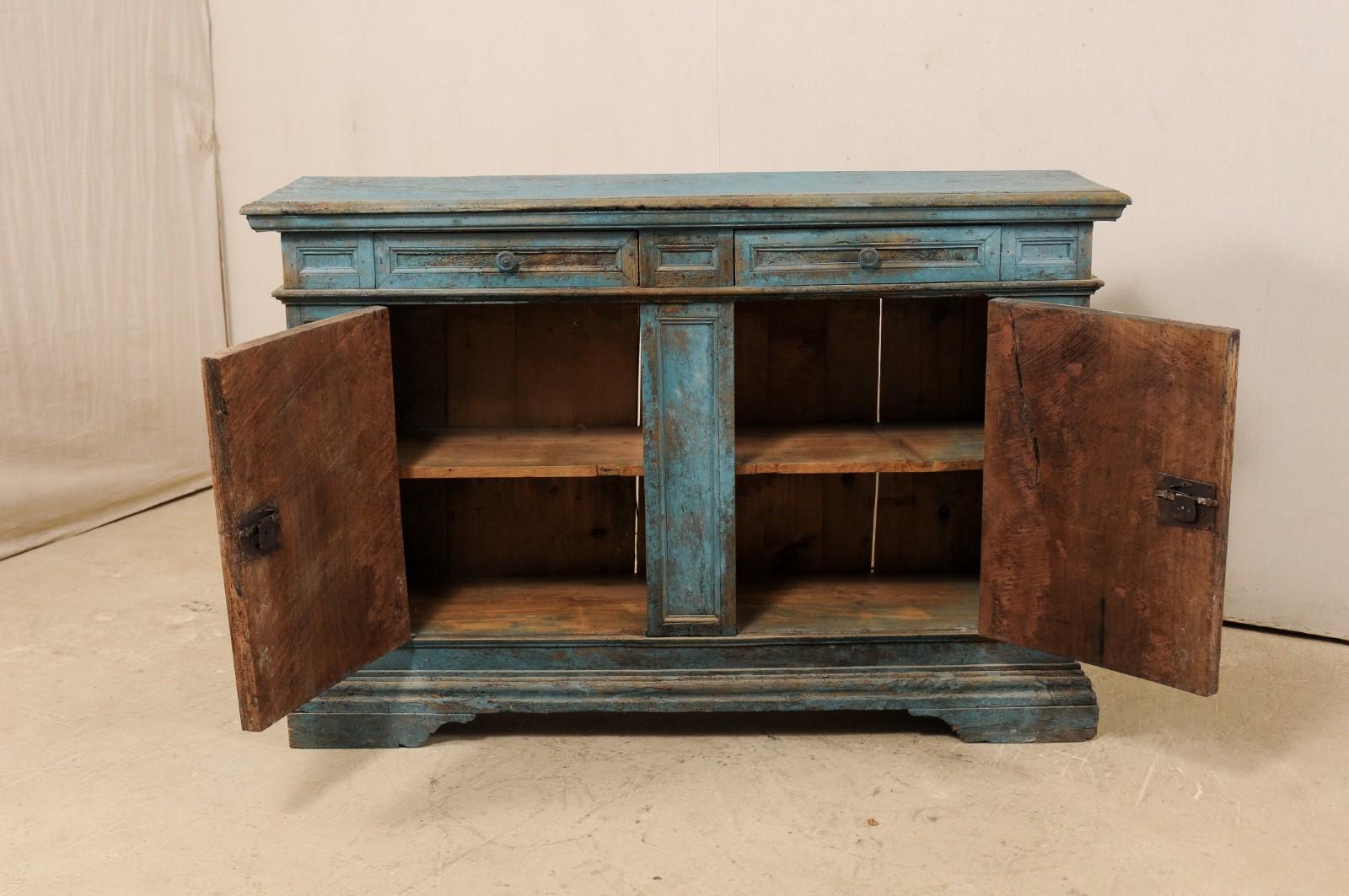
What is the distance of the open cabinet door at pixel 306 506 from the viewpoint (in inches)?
89.7

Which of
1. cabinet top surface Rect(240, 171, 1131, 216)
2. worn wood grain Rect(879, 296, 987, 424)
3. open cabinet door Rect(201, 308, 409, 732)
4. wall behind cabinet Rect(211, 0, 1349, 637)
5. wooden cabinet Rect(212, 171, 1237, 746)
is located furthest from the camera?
wall behind cabinet Rect(211, 0, 1349, 637)

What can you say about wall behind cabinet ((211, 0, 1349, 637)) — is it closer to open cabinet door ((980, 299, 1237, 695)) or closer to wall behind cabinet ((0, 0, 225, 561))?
wall behind cabinet ((0, 0, 225, 561))

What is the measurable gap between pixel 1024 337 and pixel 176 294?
10.3 feet

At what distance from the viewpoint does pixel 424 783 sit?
8.87 ft

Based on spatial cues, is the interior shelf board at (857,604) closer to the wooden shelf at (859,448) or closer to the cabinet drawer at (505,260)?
the wooden shelf at (859,448)

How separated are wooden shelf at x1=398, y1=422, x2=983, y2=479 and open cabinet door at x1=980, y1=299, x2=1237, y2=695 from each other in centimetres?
22

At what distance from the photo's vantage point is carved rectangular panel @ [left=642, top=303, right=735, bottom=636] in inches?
107

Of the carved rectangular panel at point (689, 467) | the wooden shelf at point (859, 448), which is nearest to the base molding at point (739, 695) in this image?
the carved rectangular panel at point (689, 467)

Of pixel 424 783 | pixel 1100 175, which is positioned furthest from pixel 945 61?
pixel 424 783

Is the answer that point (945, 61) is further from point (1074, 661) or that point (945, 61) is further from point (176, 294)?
point (176, 294)

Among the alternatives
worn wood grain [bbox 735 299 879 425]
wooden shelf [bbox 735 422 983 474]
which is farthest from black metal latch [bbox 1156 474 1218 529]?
worn wood grain [bbox 735 299 879 425]

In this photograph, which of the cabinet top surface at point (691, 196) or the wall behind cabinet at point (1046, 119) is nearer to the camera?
the cabinet top surface at point (691, 196)

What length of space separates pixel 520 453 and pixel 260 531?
740 mm

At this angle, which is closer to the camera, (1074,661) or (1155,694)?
(1074,661)
